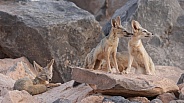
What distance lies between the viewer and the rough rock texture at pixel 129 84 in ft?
19.7

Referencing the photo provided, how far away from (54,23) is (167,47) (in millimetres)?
2949

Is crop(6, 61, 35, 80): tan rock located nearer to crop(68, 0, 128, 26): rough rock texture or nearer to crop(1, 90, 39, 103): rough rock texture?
crop(1, 90, 39, 103): rough rock texture

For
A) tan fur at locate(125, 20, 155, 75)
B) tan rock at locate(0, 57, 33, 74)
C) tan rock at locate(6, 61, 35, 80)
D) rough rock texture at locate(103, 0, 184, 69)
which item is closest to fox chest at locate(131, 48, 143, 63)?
tan fur at locate(125, 20, 155, 75)

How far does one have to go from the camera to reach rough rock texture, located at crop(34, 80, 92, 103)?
22.0 feet

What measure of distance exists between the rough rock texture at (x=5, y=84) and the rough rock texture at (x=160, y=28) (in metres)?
3.70

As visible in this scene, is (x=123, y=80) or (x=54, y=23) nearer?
(x=123, y=80)

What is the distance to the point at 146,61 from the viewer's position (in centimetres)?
659

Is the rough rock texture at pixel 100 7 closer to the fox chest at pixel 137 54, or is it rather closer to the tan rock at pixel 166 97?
the fox chest at pixel 137 54

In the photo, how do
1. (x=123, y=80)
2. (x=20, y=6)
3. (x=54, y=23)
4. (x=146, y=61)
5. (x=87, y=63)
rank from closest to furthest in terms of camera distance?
(x=123, y=80) → (x=146, y=61) → (x=87, y=63) → (x=54, y=23) → (x=20, y=6)

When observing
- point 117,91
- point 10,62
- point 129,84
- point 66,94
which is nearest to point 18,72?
point 10,62

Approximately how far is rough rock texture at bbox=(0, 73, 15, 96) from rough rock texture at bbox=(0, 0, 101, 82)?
104 inches

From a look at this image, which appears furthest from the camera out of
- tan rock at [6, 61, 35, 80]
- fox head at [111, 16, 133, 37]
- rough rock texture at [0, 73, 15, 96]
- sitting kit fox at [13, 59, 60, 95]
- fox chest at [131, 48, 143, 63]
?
tan rock at [6, 61, 35, 80]

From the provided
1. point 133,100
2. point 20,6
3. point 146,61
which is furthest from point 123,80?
point 20,6

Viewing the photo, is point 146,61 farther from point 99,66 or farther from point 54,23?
point 54,23
